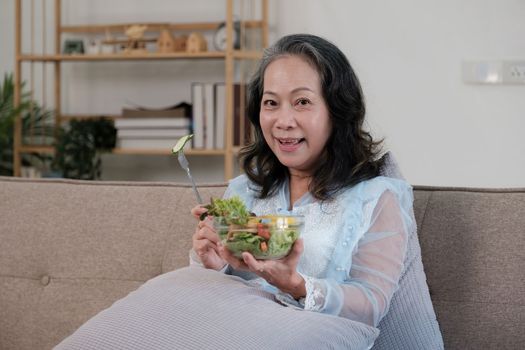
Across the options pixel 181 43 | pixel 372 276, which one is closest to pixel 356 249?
pixel 372 276

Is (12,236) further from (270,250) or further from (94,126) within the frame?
(94,126)

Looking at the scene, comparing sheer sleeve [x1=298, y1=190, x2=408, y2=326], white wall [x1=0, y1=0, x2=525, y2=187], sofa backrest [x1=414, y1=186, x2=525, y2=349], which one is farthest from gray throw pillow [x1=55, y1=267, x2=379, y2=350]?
white wall [x1=0, y1=0, x2=525, y2=187]

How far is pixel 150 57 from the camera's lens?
3.73 m

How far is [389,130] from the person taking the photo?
3.59 m

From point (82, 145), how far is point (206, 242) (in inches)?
93.4

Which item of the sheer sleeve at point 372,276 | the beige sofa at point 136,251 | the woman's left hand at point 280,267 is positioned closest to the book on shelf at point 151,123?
the beige sofa at point 136,251

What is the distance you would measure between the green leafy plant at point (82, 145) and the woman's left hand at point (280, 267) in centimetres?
253

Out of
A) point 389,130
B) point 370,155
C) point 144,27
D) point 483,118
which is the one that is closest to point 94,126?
point 144,27

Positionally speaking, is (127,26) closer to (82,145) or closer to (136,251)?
(82,145)

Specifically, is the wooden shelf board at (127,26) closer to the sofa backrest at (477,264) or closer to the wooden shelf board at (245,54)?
the wooden shelf board at (245,54)

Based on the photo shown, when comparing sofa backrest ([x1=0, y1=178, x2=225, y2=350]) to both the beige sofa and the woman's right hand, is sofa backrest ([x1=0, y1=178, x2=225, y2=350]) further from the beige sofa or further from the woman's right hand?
the woman's right hand

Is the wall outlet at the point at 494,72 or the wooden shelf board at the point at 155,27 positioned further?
the wooden shelf board at the point at 155,27

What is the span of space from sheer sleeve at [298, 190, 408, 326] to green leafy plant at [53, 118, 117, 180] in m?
2.44

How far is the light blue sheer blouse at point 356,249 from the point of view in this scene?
1.38 m
